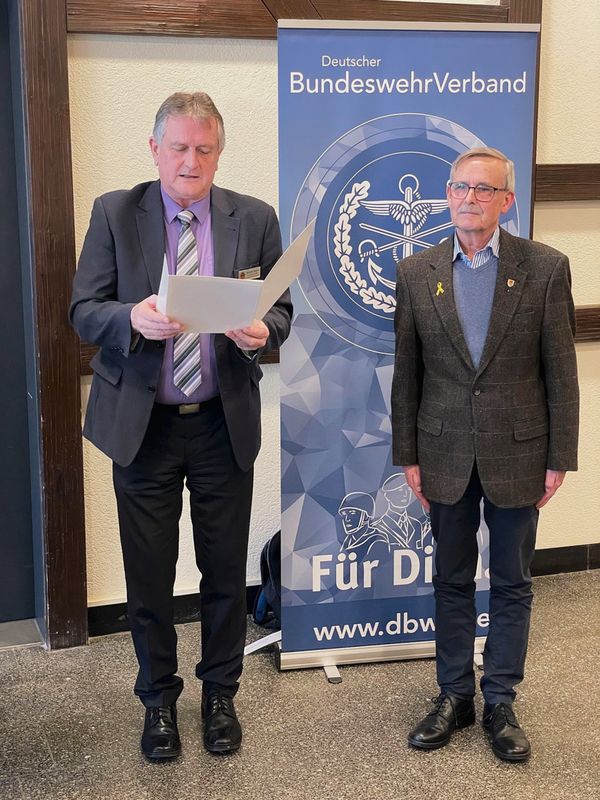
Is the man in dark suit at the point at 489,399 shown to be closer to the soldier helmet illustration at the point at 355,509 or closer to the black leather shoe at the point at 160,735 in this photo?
the soldier helmet illustration at the point at 355,509

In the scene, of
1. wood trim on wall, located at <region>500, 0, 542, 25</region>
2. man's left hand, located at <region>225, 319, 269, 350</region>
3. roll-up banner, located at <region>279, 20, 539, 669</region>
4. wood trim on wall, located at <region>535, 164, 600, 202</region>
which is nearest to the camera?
man's left hand, located at <region>225, 319, 269, 350</region>

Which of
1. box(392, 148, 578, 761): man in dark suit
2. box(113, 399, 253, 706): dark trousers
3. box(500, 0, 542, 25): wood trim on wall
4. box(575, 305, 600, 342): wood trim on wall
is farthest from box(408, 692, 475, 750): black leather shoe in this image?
box(500, 0, 542, 25): wood trim on wall

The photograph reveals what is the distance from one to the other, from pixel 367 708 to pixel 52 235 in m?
1.81

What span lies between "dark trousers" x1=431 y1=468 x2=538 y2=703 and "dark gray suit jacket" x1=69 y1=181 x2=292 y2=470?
663 mm

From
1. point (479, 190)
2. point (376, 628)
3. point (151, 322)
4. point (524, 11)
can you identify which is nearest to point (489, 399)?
point (479, 190)

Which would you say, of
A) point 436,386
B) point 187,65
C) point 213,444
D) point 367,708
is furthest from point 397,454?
point 187,65

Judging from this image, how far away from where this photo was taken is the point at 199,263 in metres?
2.62

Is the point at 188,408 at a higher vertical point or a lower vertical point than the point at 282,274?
lower

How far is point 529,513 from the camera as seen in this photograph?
2.76 meters

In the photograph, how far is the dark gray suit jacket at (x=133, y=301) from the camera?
2559 mm

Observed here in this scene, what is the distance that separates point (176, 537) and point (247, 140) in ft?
4.78

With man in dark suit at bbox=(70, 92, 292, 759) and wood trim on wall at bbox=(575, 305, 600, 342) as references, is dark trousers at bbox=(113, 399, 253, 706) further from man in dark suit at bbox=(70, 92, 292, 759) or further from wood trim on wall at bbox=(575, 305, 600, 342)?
wood trim on wall at bbox=(575, 305, 600, 342)

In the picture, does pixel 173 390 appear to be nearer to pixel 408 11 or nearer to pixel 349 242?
pixel 349 242

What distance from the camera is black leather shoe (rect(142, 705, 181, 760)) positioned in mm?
2754
